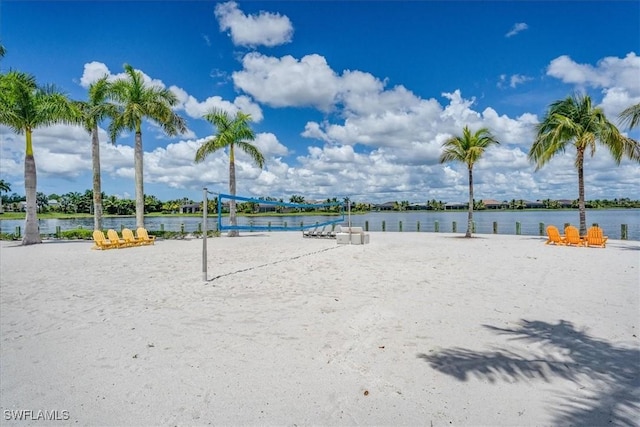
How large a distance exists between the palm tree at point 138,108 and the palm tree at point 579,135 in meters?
18.3

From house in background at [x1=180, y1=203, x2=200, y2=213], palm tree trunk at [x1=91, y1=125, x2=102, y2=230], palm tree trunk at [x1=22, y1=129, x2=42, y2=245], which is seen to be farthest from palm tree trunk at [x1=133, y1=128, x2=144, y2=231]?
house in background at [x1=180, y1=203, x2=200, y2=213]

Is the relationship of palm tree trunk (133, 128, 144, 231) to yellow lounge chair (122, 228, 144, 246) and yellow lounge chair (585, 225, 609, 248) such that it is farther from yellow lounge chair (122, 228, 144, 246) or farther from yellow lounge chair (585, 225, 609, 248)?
yellow lounge chair (585, 225, 609, 248)

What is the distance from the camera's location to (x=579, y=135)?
15406 millimetres

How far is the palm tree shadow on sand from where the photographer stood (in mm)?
2953

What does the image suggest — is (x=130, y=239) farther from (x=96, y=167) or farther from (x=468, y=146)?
(x=468, y=146)

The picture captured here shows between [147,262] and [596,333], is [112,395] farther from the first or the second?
[147,262]

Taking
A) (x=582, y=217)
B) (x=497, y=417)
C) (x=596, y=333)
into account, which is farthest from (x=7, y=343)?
(x=582, y=217)

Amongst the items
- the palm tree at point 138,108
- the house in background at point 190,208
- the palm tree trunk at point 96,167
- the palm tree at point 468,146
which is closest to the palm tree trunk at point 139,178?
the palm tree at point 138,108

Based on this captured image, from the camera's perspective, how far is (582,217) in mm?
15914

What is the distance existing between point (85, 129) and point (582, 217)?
2454 cm

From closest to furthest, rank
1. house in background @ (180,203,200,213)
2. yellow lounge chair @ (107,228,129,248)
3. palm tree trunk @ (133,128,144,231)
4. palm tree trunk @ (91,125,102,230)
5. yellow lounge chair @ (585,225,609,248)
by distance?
yellow lounge chair @ (585,225,609,248), yellow lounge chair @ (107,228,129,248), palm tree trunk @ (133,128,144,231), palm tree trunk @ (91,125,102,230), house in background @ (180,203,200,213)

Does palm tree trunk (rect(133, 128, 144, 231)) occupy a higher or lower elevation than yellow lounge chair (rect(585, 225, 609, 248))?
higher

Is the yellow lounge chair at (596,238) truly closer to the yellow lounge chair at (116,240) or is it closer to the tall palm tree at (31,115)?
the yellow lounge chair at (116,240)

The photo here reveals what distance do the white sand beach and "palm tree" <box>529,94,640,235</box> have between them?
30.0 feet
